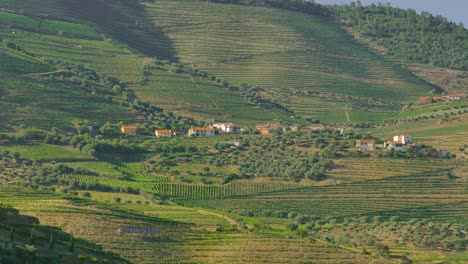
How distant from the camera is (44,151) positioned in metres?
102

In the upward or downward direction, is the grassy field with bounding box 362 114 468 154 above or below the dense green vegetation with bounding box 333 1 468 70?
below

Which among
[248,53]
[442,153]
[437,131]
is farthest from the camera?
[248,53]

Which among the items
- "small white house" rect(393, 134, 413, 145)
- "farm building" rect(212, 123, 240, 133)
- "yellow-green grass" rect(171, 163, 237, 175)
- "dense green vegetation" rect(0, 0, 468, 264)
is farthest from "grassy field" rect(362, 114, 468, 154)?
"yellow-green grass" rect(171, 163, 237, 175)

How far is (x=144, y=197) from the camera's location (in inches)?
3489

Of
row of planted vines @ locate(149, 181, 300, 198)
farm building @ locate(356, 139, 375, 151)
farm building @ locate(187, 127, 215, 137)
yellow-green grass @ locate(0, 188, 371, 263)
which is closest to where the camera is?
yellow-green grass @ locate(0, 188, 371, 263)

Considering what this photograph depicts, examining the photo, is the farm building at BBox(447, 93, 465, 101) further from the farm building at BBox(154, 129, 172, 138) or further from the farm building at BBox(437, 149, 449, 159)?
the farm building at BBox(154, 129, 172, 138)

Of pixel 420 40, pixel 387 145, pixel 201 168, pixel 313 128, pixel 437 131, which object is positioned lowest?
pixel 201 168

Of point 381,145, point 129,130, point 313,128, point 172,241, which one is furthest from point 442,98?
point 172,241

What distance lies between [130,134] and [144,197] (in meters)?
27.8

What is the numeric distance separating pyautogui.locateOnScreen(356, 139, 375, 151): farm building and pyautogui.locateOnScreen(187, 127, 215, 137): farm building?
1727cm

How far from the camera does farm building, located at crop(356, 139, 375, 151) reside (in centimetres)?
10562

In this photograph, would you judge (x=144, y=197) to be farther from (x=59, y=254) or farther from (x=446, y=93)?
(x=446, y=93)

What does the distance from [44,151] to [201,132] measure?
2146 centimetres

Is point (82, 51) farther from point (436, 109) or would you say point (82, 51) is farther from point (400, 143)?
point (400, 143)
